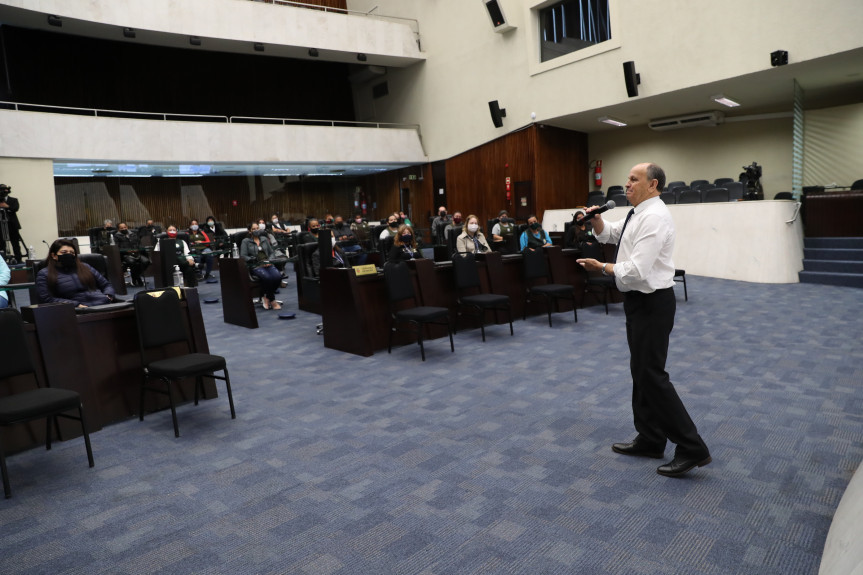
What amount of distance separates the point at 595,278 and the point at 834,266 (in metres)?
4.62

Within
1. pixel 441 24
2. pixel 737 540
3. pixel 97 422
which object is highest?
pixel 441 24

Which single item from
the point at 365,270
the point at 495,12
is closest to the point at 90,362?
the point at 365,270

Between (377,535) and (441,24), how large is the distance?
16408 millimetres

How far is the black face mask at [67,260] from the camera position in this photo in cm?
444

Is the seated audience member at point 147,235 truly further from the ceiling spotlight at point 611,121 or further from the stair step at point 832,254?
the stair step at point 832,254

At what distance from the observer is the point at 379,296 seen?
5.75 meters

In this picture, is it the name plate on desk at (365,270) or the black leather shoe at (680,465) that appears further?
the name plate on desk at (365,270)

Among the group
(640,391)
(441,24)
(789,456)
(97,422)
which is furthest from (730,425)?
(441,24)

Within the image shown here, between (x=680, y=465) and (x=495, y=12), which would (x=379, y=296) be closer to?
(x=680, y=465)

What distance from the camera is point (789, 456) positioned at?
302 cm

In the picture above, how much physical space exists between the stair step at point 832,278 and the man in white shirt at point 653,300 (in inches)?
296

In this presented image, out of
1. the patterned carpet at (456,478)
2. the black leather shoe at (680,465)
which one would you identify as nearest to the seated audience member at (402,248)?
the patterned carpet at (456,478)

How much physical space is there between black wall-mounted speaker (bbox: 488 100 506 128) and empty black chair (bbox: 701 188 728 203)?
5757 mm

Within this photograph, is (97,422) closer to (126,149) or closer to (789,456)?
(789,456)
